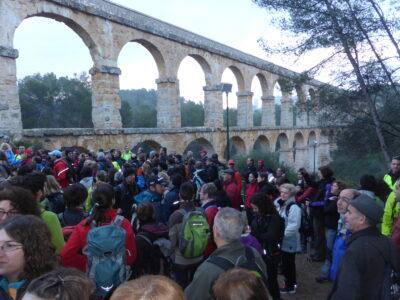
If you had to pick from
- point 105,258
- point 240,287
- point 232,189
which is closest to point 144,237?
point 105,258

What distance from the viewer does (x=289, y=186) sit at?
16.4 feet

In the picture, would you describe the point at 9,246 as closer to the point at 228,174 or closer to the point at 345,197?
the point at 345,197

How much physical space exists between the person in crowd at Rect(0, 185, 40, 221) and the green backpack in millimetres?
1429

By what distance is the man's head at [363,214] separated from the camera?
2.82 metres

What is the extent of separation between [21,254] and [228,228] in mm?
1383

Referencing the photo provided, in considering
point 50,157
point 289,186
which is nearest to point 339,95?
point 289,186

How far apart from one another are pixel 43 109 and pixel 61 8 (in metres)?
23.3

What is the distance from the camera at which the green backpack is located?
3805mm

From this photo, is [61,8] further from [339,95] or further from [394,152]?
[394,152]

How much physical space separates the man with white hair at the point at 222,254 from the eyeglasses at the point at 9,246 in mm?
1130

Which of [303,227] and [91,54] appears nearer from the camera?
[303,227]

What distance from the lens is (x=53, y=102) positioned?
36094 mm

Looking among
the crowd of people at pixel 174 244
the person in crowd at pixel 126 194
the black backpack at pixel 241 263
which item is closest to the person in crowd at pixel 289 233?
the crowd of people at pixel 174 244

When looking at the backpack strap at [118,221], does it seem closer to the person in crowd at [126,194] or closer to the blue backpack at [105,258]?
the blue backpack at [105,258]
